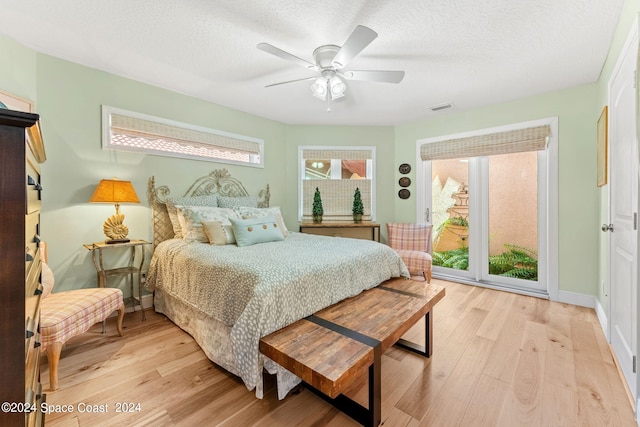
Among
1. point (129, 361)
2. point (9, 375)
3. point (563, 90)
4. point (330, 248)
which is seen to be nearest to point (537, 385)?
point (330, 248)

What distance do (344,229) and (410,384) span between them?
268 cm

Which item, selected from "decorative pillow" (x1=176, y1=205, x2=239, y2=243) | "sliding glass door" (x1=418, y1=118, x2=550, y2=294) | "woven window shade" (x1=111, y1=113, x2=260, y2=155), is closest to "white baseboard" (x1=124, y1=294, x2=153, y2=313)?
"decorative pillow" (x1=176, y1=205, x2=239, y2=243)

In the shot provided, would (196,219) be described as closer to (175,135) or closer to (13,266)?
(175,135)

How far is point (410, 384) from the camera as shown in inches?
69.5

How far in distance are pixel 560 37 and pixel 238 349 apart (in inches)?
131

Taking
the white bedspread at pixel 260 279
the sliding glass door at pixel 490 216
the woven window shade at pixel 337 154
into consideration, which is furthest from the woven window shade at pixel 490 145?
the white bedspread at pixel 260 279

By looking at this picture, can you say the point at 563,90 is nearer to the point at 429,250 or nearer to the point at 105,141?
the point at 429,250

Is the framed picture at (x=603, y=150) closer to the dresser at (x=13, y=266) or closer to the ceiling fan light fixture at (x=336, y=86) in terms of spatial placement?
the ceiling fan light fixture at (x=336, y=86)

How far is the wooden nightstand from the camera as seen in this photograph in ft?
13.7

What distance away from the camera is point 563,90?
3119 millimetres

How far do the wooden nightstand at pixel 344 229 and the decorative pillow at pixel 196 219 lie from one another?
4.92 ft

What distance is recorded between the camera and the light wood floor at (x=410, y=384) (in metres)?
1.49

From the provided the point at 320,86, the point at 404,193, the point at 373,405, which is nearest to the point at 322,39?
the point at 320,86

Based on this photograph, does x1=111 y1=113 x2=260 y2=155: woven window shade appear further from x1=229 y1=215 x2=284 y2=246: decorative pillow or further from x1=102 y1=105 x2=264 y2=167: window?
x1=229 y1=215 x2=284 y2=246: decorative pillow
